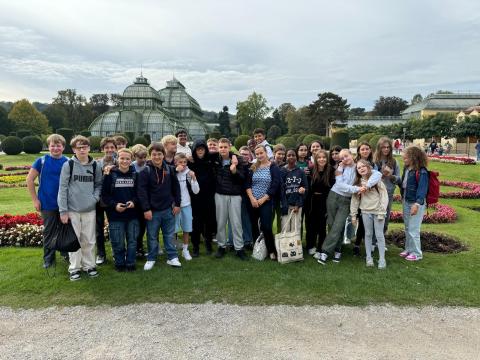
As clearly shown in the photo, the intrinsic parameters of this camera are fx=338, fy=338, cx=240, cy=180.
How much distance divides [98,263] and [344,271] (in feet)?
12.5

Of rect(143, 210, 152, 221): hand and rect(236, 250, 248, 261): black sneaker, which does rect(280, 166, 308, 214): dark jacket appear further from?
rect(143, 210, 152, 221): hand

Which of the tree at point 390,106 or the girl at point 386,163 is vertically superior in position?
the tree at point 390,106

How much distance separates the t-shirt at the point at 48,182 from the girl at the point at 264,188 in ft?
9.22

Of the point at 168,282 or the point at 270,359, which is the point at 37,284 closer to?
the point at 168,282

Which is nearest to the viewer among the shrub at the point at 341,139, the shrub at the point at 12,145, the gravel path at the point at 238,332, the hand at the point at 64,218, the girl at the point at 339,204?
the gravel path at the point at 238,332

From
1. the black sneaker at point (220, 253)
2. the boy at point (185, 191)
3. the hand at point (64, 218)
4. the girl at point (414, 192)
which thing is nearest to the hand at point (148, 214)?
the boy at point (185, 191)

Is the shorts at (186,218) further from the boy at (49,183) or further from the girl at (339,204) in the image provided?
the girl at (339,204)

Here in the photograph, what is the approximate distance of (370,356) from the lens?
3047 millimetres

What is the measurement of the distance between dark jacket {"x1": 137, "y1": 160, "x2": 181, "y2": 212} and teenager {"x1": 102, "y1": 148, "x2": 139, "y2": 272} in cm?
13

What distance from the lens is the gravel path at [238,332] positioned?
3.12 m

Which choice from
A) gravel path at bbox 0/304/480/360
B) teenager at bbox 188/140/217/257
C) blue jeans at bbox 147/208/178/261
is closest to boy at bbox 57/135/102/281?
blue jeans at bbox 147/208/178/261

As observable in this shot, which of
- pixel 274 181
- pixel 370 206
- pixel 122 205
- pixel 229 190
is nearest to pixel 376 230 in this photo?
pixel 370 206

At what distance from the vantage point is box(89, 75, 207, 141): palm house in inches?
1801

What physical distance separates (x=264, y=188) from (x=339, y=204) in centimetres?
121
